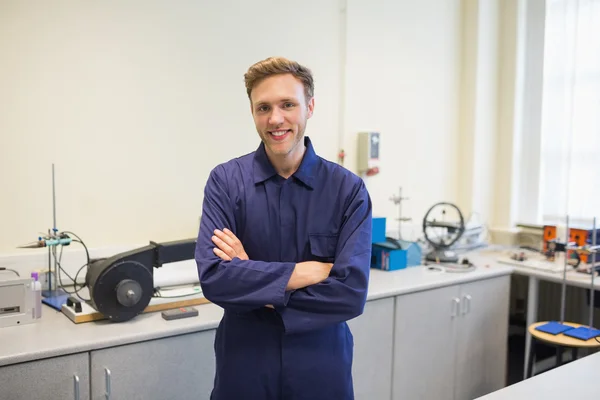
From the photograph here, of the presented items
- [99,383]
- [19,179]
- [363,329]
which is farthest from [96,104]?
[363,329]

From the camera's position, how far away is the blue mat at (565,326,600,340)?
2459mm

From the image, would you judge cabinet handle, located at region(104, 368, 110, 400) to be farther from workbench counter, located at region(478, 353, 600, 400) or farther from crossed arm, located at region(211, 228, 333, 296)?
workbench counter, located at region(478, 353, 600, 400)

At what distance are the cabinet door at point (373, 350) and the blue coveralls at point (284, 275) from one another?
880 millimetres

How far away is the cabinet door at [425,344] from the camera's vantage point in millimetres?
2654

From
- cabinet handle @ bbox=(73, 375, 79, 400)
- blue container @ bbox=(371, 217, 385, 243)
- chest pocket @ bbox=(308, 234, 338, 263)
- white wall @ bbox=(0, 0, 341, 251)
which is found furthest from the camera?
blue container @ bbox=(371, 217, 385, 243)

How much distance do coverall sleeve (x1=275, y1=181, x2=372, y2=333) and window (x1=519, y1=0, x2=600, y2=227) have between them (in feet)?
8.84

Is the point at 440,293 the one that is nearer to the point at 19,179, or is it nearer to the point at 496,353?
the point at 496,353

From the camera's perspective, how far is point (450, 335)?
9.44 ft

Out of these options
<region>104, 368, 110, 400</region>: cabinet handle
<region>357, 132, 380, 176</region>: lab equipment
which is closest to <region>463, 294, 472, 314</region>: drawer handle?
<region>357, 132, 380, 176</region>: lab equipment

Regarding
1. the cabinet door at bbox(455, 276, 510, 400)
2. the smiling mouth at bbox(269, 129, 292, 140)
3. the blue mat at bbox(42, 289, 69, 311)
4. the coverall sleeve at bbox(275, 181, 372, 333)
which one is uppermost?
the smiling mouth at bbox(269, 129, 292, 140)

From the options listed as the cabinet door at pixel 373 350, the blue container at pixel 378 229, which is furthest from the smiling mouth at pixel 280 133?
the blue container at pixel 378 229

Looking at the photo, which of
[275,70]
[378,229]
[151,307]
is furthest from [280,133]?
[378,229]

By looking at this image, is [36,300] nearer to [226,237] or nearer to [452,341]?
[226,237]

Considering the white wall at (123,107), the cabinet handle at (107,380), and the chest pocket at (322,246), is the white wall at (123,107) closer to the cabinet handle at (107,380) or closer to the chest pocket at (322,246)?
the cabinet handle at (107,380)
